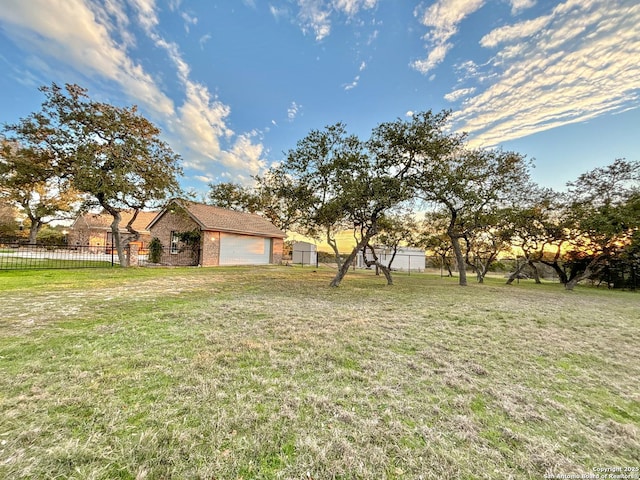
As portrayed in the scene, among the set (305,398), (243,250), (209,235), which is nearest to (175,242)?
(209,235)

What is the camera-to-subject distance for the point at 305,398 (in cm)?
231

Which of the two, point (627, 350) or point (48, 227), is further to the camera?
point (48, 227)

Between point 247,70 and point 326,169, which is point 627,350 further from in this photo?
point 247,70

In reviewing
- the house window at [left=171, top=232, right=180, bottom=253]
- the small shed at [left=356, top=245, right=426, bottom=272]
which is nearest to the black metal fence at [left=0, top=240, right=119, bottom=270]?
the house window at [left=171, top=232, right=180, bottom=253]

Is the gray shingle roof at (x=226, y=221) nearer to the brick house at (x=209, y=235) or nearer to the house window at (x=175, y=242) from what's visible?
the brick house at (x=209, y=235)

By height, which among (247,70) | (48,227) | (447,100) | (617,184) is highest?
(247,70)

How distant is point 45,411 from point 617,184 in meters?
21.7

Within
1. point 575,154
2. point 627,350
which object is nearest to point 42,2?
point 627,350

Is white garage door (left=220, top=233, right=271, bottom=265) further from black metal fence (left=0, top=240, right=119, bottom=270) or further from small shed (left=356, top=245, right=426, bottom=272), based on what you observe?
small shed (left=356, top=245, right=426, bottom=272)

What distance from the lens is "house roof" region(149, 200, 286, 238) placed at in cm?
1688

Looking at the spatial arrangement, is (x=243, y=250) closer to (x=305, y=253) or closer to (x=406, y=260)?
(x=305, y=253)

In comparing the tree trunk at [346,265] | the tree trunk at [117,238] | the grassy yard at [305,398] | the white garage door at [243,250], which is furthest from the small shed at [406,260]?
the grassy yard at [305,398]

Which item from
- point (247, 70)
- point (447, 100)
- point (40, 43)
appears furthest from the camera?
point (247, 70)

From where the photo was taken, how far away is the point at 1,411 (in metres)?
1.98
